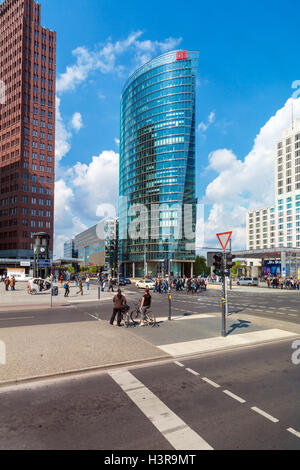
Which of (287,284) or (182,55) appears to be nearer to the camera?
(287,284)

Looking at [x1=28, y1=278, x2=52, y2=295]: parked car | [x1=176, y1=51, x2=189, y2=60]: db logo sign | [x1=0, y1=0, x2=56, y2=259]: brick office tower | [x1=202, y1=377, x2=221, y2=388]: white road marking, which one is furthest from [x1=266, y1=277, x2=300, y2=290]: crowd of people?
[x1=176, y1=51, x2=189, y2=60]: db logo sign

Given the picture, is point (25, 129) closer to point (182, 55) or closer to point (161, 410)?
point (182, 55)

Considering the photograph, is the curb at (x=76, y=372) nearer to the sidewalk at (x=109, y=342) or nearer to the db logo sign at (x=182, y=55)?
the sidewalk at (x=109, y=342)

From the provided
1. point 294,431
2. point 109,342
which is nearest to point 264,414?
point 294,431

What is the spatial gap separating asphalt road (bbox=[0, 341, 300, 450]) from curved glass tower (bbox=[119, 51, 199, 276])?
73115mm

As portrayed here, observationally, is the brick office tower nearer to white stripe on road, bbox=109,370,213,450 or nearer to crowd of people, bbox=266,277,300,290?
crowd of people, bbox=266,277,300,290

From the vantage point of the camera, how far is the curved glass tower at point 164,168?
83625mm

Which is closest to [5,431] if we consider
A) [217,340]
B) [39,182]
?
[217,340]

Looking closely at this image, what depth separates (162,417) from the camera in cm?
482

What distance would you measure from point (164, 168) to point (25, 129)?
48.5 meters

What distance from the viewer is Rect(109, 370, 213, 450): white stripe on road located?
4057 mm
